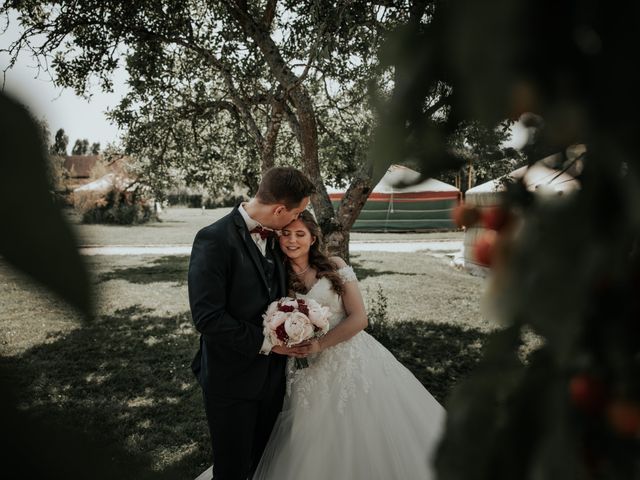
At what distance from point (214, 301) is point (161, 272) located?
12833 mm

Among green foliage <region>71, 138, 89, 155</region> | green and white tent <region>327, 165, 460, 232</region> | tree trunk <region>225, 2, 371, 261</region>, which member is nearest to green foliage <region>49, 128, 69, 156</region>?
green foliage <region>71, 138, 89, 155</region>

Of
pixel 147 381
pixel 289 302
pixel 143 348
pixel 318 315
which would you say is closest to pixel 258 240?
pixel 289 302

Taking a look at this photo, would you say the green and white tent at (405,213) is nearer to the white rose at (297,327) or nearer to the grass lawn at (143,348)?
the grass lawn at (143,348)

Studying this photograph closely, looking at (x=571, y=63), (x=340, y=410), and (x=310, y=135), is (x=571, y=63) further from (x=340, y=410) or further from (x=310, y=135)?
(x=310, y=135)

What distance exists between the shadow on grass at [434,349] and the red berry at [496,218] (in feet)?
19.5

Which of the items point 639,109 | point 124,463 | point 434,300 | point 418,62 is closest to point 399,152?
point 418,62

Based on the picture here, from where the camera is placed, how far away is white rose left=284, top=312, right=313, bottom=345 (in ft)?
9.53

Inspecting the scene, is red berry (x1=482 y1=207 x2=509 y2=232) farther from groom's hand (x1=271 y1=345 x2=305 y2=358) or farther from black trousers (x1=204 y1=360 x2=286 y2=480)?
black trousers (x1=204 y1=360 x2=286 y2=480)

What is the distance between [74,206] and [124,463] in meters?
0.28

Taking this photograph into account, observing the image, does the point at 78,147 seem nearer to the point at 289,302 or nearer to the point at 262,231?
the point at 289,302

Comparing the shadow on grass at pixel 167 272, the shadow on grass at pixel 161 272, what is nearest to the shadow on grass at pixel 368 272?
the shadow on grass at pixel 167 272

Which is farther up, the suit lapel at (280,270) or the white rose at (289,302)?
the suit lapel at (280,270)

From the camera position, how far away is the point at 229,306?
10.1ft

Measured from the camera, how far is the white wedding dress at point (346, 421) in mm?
3436
